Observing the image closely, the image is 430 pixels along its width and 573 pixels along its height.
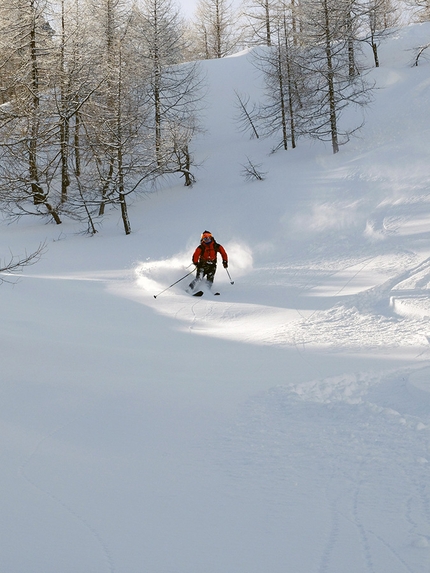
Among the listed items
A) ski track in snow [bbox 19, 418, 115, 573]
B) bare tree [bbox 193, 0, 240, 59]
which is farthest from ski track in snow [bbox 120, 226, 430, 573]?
bare tree [bbox 193, 0, 240, 59]

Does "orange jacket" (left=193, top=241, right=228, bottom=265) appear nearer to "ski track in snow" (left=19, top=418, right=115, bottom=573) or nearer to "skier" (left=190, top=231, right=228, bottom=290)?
"skier" (left=190, top=231, right=228, bottom=290)

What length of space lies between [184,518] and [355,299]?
7.34m

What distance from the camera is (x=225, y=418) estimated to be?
5.27 meters

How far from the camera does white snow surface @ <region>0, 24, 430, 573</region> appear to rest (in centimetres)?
327

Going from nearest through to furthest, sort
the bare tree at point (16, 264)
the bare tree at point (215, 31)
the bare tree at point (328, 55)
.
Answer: the bare tree at point (16, 264), the bare tree at point (328, 55), the bare tree at point (215, 31)

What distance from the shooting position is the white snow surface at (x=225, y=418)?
10.7 ft

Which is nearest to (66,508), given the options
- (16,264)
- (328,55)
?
(16,264)

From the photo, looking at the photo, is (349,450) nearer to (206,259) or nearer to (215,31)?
(206,259)

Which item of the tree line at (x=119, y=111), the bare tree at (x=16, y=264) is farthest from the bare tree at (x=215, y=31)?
the bare tree at (x=16, y=264)

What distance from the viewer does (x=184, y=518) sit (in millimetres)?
3562

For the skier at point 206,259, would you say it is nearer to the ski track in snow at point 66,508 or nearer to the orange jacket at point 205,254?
the orange jacket at point 205,254

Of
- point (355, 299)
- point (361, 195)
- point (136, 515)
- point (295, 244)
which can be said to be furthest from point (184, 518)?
point (361, 195)

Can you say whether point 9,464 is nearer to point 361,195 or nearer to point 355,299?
point 355,299

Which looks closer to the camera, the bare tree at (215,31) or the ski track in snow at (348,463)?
the ski track in snow at (348,463)
